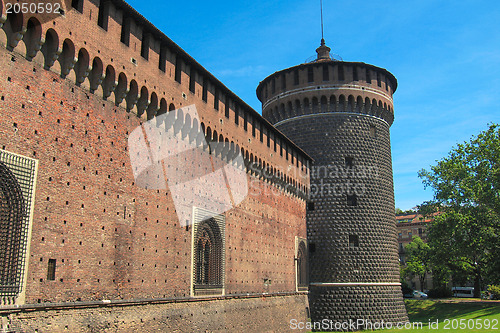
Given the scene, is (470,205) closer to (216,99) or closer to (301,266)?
(301,266)

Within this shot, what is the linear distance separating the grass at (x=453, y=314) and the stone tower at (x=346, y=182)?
2.76 metres

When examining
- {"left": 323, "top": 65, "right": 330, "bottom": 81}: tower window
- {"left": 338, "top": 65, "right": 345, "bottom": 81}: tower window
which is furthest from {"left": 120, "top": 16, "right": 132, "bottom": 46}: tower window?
{"left": 338, "top": 65, "right": 345, "bottom": 81}: tower window

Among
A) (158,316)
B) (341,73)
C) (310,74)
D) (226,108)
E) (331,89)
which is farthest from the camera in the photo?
(310,74)

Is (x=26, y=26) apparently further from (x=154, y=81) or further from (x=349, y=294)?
(x=349, y=294)

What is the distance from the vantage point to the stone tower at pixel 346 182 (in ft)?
83.9

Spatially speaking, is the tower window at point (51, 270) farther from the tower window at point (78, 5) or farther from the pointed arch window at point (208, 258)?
the tower window at point (78, 5)

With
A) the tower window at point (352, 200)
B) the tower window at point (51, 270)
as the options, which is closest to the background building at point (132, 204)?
the tower window at point (51, 270)

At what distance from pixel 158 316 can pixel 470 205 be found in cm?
2541

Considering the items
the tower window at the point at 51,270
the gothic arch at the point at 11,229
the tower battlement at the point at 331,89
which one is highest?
the tower battlement at the point at 331,89

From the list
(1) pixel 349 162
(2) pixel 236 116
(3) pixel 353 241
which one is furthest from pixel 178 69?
(3) pixel 353 241

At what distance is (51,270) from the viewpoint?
33.9 ft

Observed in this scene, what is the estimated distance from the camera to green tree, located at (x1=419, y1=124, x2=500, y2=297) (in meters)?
29.4

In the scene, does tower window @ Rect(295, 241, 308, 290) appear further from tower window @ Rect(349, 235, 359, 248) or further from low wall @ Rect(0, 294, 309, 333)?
tower window @ Rect(349, 235, 359, 248)

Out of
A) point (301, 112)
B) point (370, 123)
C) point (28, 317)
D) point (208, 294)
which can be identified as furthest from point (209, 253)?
point (370, 123)
